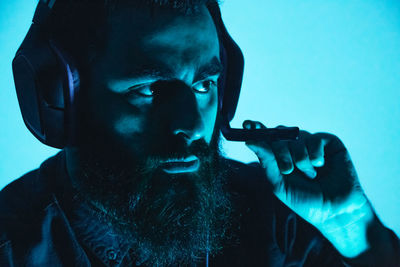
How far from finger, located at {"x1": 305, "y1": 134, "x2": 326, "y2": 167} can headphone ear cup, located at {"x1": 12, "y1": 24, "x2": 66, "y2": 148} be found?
97cm

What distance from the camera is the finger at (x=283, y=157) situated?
1017mm

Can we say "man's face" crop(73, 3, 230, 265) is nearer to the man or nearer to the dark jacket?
the man

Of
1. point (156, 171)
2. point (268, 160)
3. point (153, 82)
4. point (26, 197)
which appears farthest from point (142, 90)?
point (26, 197)

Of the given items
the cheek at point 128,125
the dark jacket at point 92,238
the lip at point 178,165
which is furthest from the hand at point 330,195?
the cheek at point 128,125

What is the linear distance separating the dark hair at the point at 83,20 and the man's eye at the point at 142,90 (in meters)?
0.20

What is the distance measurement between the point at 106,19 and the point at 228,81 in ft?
1.94

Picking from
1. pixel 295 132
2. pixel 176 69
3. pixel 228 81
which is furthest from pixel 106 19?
pixel 295 132

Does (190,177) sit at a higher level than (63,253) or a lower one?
higher

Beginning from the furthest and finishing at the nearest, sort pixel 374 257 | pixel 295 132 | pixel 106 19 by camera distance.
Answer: pixel 374 257 < pixel 106 19 < pixel 295 132

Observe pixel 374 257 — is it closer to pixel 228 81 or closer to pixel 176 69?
pixel 228 81

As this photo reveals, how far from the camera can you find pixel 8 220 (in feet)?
3.89

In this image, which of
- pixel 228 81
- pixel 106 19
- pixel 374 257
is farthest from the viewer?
pixel 228 81

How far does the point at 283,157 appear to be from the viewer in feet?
3.35

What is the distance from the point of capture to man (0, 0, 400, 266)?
987mm
